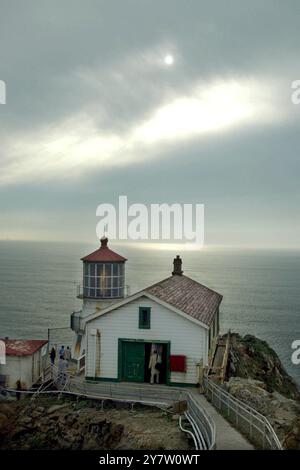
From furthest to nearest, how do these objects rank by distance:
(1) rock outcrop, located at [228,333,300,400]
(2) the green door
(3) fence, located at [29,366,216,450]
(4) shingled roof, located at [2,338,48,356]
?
1. (1) rock outcrop, located at [228,333,300,400]
2. (4) shingled roof, located at [2,338,48,356]
3. (2) the green door
4. (3) fence, located at [29,366,216,450]

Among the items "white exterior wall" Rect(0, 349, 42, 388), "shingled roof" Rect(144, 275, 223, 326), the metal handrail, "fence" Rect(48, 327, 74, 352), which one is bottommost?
"fence" Rect(48, 327, 74, 352)

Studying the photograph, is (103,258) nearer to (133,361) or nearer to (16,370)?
(133,361)

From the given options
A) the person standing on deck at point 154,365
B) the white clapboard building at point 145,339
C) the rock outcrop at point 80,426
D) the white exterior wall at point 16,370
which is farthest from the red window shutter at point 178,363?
the white exterior wall at point 16,370

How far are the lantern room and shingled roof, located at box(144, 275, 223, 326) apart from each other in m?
2.54

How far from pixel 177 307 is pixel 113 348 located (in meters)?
3.52

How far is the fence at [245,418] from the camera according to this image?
12476 mm

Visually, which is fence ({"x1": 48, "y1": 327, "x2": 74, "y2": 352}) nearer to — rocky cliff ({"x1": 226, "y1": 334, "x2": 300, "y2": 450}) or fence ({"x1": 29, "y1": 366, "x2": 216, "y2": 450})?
rocky cliff ({"x1": 226, "y1": 334, "x2": 300, "y2": 450})

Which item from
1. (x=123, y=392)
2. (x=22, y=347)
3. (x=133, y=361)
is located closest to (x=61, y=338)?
(x=22, y=347)

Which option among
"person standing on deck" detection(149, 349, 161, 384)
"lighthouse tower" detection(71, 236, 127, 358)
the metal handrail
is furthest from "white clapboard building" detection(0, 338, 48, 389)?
"person standing on deck" detection(149, 349, 161, 384)

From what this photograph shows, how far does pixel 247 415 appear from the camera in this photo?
1463 cm

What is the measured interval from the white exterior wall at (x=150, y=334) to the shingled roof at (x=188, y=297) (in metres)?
0.56

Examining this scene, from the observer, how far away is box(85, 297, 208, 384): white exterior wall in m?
20.9
